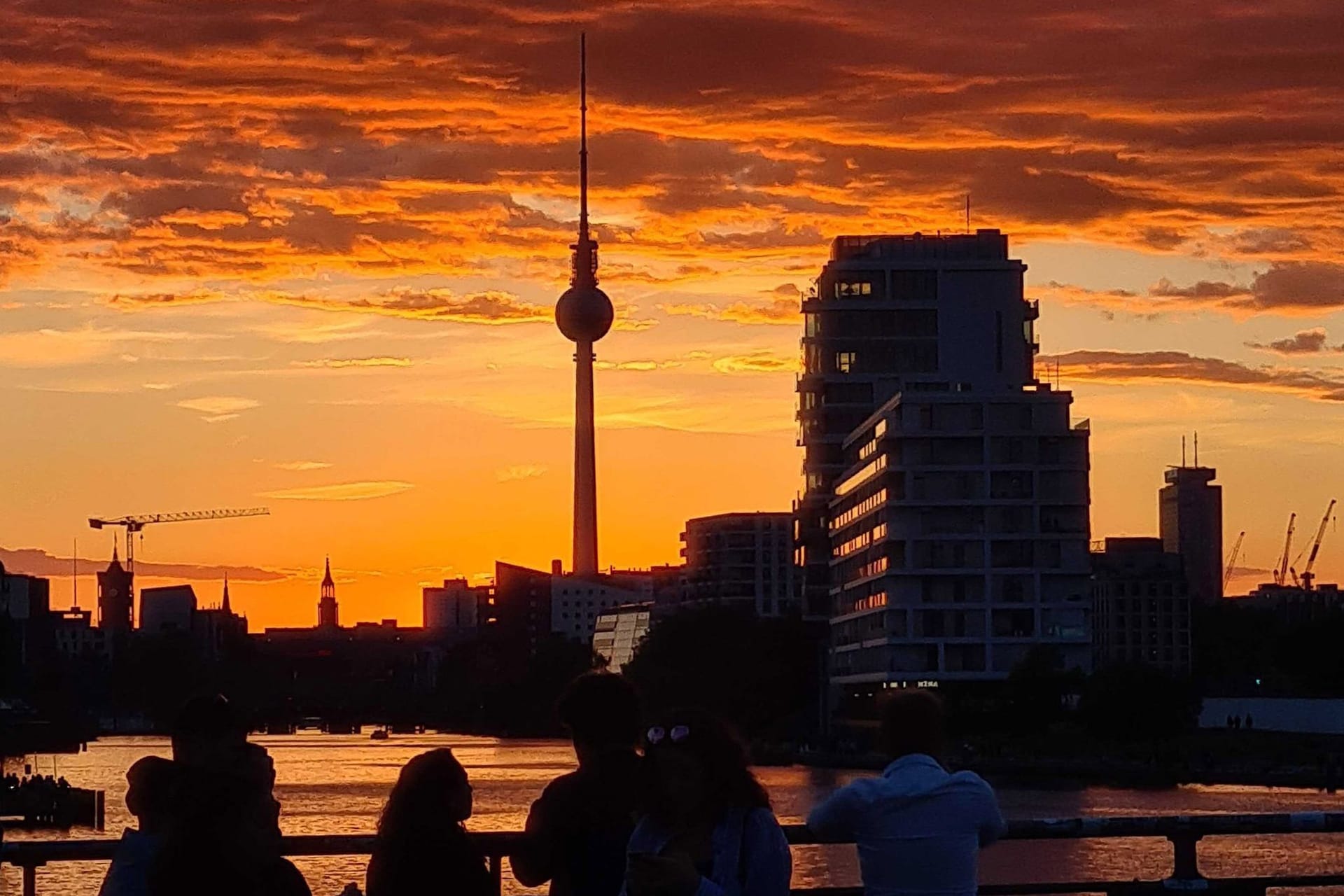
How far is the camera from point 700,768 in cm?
1062

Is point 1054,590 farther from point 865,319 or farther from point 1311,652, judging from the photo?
point 865,319

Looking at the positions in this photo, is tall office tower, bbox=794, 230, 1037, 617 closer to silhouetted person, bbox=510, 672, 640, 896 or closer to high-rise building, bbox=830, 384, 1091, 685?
high-rise building, bbox=830, 384, 1091, 685

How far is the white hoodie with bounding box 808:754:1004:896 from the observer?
460 inches

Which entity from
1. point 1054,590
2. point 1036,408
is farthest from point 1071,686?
point 1036,408

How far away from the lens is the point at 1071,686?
153625mm

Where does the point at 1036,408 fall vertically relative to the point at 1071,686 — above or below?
above

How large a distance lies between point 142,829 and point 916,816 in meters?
3.59

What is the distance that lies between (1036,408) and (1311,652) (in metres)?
36.6

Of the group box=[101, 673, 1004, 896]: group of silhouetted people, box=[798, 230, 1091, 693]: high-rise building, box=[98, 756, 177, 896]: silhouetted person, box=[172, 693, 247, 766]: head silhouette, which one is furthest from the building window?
box=[98, 756, 177, 896]: silhouetted person

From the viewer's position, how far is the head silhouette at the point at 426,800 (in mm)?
10836

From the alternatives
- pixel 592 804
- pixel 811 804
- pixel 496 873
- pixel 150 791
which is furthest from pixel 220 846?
pixel 811 804

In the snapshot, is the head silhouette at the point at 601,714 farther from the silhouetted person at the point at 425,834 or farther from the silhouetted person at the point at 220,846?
the silhouetted person at the point at 220,846

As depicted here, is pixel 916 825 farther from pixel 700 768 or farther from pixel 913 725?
pixel 700 768

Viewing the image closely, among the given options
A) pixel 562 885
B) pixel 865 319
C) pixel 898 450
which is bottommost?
pixel 562 885
